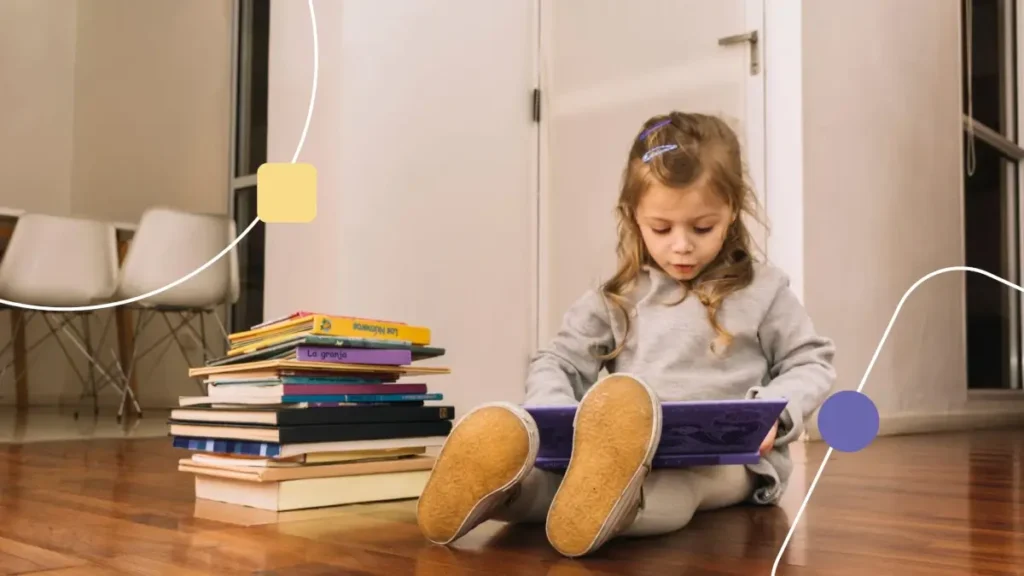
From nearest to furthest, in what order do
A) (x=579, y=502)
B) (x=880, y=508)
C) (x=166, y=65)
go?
(x=579, y=502), (x=880, y=508), (x=166, y=65)

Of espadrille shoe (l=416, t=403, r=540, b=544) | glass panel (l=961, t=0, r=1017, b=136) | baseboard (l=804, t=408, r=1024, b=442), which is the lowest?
baseboard (l=804, t=408, r=1024, b=442)

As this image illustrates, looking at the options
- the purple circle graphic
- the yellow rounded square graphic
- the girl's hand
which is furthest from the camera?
the girl's hand

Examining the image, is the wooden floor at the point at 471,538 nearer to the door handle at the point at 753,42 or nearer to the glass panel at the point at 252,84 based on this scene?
the door handle at the point at 753,42

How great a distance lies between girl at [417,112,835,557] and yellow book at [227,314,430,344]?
25 cm

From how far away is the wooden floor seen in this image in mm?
953

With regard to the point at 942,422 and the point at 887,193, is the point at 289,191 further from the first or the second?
the point at 942,422

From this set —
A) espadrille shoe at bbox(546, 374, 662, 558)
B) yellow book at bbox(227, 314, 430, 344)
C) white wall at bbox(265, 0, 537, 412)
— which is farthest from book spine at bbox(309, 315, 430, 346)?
white wall at bbox(265, 0, 537, 412)

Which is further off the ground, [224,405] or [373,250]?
[373,250]

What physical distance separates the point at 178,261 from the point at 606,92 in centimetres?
170

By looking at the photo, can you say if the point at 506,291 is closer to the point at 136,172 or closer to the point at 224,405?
the point at 224,405

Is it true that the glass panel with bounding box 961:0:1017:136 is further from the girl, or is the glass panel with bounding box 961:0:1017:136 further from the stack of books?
the stack of books

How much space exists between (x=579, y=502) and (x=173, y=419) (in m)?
0.81

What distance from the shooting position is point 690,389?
1.28 m

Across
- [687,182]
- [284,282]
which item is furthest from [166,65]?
[687,182]
